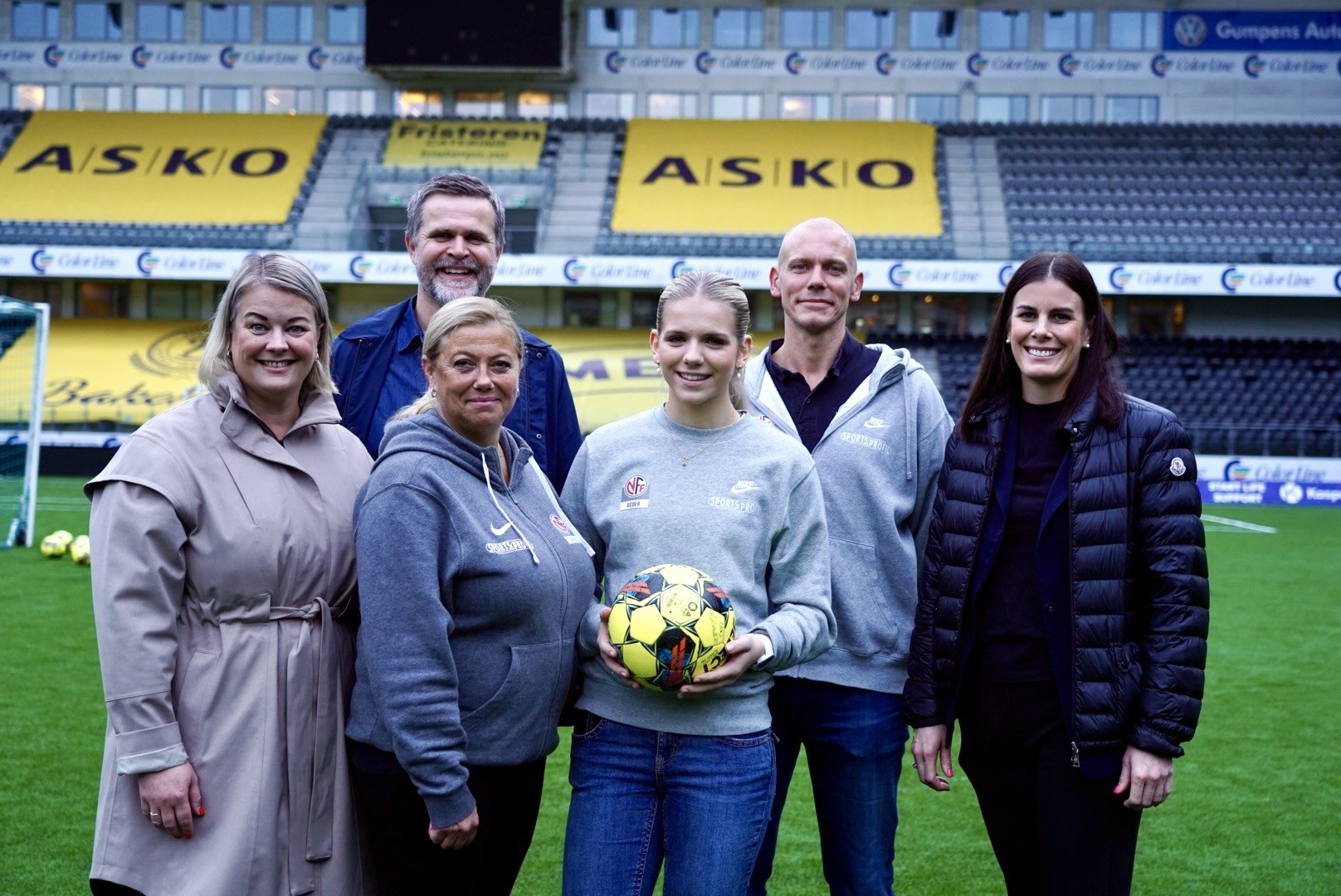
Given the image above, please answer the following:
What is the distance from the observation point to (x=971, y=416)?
319 centimetres

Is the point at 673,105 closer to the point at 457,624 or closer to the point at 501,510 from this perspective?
the point at 501,510

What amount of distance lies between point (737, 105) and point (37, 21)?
19681 millimetres

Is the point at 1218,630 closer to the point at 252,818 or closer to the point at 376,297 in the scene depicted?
the point at 252,818

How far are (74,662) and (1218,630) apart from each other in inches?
359

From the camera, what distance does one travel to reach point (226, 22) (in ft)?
106

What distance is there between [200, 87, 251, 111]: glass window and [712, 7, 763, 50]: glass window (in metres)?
13.2

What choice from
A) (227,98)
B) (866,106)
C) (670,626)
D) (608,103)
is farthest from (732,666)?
(227,98)

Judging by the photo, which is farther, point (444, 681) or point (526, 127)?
point (526, 127)

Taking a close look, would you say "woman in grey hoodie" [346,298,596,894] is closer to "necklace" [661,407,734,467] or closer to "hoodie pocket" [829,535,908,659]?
"necklace" [661,407,734,467]

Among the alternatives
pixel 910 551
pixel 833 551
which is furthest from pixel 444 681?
pixel 910 551

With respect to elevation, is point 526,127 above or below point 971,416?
above

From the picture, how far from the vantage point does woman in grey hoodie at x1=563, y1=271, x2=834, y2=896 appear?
2.70 metres

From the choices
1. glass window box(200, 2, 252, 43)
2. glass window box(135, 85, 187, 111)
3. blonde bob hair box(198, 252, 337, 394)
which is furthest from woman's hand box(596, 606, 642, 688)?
glass window box(135, 85, 187, 111)

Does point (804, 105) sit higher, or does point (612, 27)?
point (612, 27)
